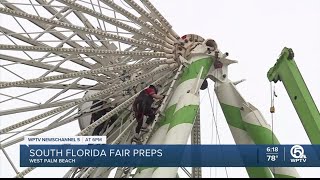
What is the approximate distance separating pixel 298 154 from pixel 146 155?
3573 mm

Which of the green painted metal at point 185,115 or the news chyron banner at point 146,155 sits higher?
the green painted metal at point 185,115

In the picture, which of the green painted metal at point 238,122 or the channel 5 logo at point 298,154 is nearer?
the channel 5 logo at point 298,154

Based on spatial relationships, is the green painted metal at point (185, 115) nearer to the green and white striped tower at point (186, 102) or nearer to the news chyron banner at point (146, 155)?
the green and white striped tower at point (186, 102)

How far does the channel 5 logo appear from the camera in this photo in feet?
50.2

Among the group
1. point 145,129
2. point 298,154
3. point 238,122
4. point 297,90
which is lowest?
point 298,154

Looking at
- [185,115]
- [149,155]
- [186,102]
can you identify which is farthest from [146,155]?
[186,102]

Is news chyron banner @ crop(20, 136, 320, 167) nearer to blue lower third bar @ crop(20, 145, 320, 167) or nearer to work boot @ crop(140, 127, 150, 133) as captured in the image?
blue lower third bar @ crop(20, 145, 320, 167)

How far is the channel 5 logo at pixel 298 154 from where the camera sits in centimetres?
1529

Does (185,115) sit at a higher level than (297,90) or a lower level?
lower

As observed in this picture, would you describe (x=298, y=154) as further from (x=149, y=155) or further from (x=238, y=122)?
(x=149, y=155)

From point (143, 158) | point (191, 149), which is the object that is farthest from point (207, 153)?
Result: point (143, 158)

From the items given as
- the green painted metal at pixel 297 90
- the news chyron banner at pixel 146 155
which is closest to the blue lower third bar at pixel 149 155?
the news chyron banner at pixel 146 155

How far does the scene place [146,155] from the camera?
15203 millimetres

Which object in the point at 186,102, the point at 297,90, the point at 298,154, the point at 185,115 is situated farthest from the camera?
the point at 297,90
